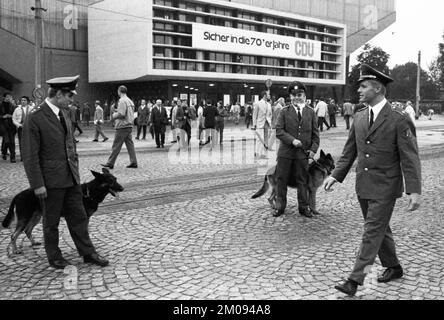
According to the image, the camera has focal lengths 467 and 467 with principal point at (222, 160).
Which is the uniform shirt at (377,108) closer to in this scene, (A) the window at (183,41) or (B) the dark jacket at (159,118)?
(B) the dark jacket at (159,118)

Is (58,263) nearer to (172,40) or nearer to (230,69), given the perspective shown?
(172,40)

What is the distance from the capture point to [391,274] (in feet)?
14.8

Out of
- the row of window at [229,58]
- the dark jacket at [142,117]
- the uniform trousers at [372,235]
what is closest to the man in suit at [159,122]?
the dark jacket at [142,117]

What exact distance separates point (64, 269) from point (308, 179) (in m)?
3.90

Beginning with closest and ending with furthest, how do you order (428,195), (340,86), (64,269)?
(64,269) → (428,195) → (340,86)

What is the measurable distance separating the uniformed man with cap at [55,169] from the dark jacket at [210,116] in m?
13.8

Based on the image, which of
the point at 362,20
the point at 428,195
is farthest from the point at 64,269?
the point at 362,20

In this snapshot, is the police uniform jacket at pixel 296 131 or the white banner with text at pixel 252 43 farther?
the white banner with text at pixel 252 43

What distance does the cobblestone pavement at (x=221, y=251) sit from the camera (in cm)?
429

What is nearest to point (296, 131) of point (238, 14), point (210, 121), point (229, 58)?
point (210, 121)

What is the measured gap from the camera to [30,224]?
5301 millimetres

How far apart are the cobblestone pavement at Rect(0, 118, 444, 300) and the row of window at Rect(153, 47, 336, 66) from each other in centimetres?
3258

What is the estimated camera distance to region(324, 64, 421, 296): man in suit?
4066 mm

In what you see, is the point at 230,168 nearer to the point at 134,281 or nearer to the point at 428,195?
the point at 428,195
